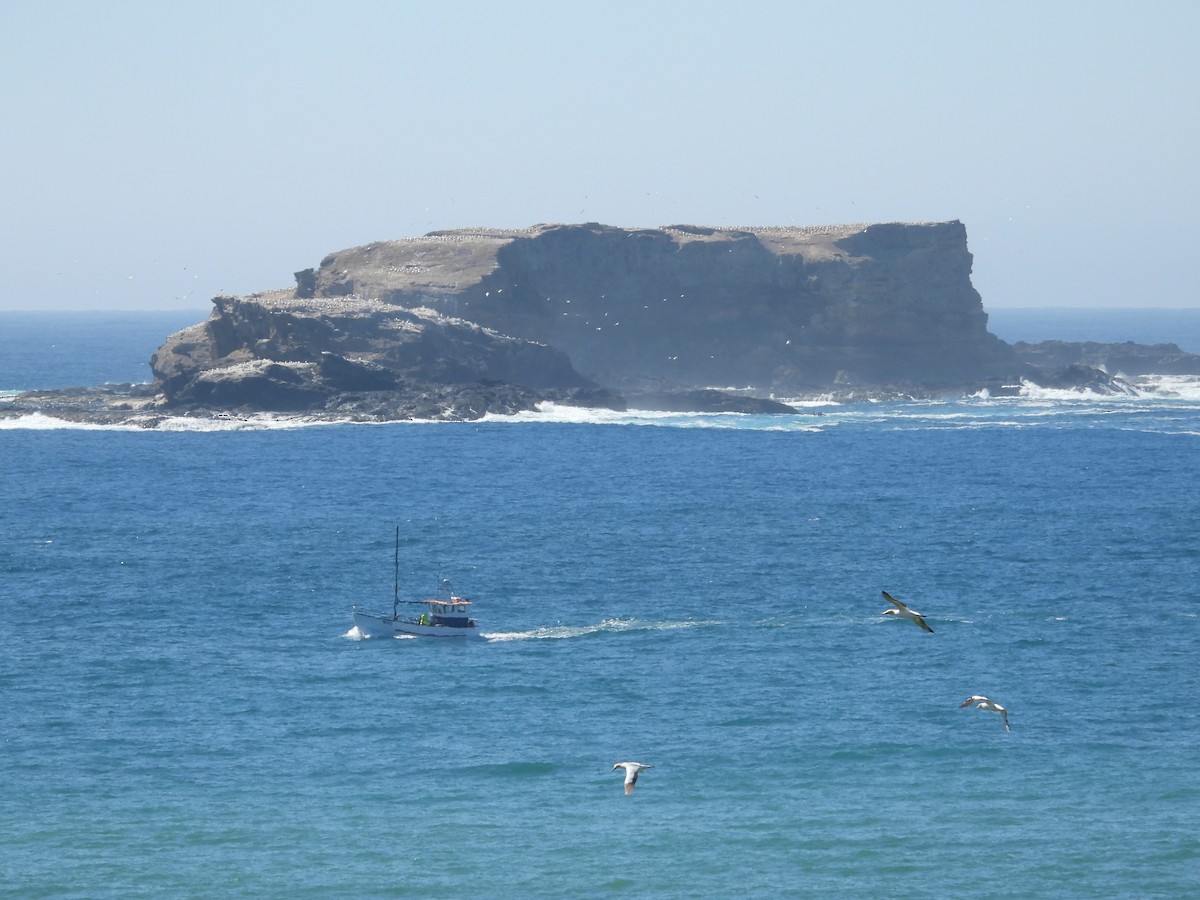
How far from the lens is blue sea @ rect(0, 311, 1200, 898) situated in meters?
45.8

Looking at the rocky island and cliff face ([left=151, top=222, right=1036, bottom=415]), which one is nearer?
the rocky island

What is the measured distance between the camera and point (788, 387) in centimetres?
17350

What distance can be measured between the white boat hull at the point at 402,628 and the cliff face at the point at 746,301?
4212 inches

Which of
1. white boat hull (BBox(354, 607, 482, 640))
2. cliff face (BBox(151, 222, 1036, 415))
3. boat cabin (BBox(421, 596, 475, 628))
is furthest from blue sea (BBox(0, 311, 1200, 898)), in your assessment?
cliff face (BBox(151, 222, 1036, 415))

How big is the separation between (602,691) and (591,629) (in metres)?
8.18

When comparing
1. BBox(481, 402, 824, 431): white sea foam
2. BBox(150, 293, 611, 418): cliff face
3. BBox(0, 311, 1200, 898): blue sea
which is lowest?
BBox(0, 311, 1200, 898): blue sea

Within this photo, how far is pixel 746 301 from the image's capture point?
180m

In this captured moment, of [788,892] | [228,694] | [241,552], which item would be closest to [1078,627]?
[788,892]

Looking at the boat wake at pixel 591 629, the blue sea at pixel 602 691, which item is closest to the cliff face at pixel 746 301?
the blue sea at pixel 602 691

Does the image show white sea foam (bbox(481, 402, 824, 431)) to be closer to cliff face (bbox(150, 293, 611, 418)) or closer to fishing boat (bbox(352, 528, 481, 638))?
cliff face (bbox(150, 293, 611, 418))

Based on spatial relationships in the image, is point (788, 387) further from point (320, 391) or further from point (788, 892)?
point (788, 892)

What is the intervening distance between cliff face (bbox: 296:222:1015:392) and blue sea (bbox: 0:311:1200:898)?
225 ft

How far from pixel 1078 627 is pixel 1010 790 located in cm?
1916

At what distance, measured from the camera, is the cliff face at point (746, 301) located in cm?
17588
